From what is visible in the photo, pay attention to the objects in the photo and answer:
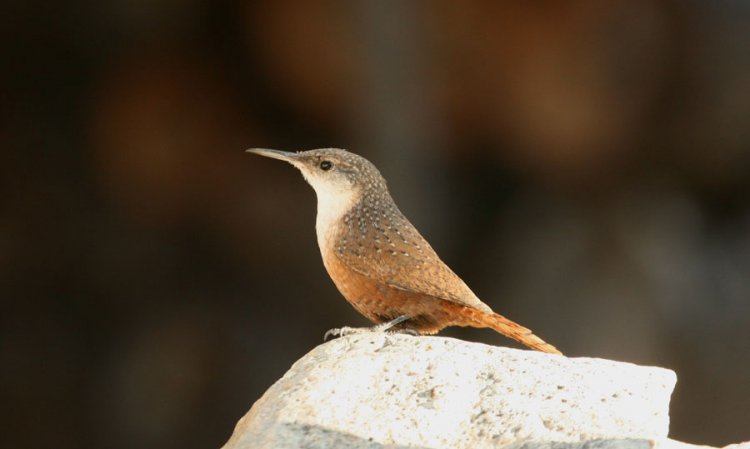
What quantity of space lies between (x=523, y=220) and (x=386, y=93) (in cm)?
147

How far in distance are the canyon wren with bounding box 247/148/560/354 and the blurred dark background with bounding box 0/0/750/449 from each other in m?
3.95

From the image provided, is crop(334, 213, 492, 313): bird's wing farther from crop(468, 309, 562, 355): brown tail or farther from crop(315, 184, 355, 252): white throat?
crop(315, 184, 355, 252): white throat

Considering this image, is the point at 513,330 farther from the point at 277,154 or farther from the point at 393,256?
the point at 277,154

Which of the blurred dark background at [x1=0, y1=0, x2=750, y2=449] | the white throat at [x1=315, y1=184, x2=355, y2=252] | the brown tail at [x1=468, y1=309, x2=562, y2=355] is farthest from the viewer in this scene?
the blurred dark background at [x1=0, y1=0, x2=750, y2=449]

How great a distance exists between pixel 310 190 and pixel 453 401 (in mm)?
5608

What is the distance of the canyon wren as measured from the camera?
14.9 ft

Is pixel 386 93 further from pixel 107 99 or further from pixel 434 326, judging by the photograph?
pixel 434 326

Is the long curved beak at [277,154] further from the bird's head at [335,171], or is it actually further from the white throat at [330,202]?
the white throat at [330,202]

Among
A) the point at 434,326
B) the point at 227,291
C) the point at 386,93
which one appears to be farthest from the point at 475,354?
the point at 227,291

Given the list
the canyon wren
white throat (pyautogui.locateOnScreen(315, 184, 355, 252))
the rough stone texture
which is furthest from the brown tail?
white throat (pyautogui.locateOnScreen(315, 184, 355, 252))

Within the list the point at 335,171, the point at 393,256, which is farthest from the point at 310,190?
the point at 393,256

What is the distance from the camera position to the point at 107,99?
9164 mm

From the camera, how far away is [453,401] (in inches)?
160

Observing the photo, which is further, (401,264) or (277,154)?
(277,154)
